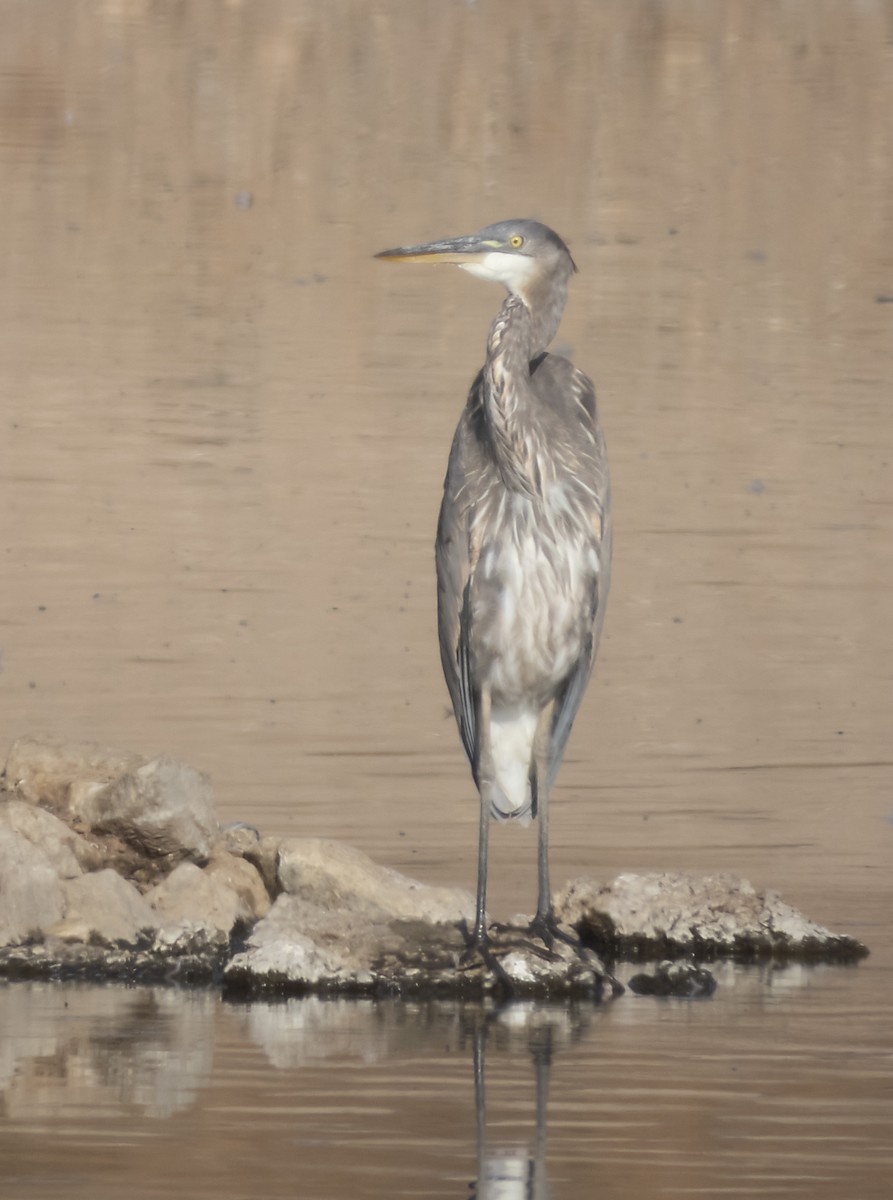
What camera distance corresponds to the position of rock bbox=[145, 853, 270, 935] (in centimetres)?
679

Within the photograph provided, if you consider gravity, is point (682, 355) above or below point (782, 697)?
above

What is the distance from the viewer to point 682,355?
56.4 ft

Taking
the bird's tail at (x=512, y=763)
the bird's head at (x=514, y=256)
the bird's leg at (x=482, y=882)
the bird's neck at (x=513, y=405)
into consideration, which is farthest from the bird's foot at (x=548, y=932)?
the bird's head at (x=514, y=256)

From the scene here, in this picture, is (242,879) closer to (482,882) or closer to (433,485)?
(482,882)

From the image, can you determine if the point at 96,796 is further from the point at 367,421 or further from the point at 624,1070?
the point at 367,421

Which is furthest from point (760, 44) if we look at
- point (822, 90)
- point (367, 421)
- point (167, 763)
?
point (167, 763)

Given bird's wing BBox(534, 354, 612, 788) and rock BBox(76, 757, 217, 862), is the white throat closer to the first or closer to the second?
bird's wing BBox(534, 354, 612, 788)

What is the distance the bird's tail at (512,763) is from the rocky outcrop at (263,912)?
24cm

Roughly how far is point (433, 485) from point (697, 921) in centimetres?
732

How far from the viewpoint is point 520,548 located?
22.6 ft

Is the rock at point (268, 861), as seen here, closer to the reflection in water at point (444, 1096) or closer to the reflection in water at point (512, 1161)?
the reflection in water at point (444, 1096)

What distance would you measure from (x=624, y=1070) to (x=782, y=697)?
566cm

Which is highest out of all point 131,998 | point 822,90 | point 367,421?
point 822,90

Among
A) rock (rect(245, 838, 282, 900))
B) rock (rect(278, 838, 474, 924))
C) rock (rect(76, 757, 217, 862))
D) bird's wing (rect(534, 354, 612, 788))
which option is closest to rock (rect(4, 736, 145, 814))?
rock (rect(76, 757, 217, 862))
